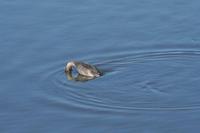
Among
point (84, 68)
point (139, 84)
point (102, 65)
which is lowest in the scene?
point (139, 84)

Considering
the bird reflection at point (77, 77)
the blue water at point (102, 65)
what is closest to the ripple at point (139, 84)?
the blue water at point (102, 65)

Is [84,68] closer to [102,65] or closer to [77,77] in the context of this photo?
[77,77]

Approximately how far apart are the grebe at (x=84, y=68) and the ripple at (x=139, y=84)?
138mm

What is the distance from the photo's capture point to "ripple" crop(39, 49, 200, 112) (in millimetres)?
14625

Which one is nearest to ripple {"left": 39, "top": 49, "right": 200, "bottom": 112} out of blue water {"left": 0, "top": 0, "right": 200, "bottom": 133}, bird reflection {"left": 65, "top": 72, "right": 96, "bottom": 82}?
blue water {"left": 0, "top": 0, "right": 200, "bottom": 133}

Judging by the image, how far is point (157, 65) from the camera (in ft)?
53.6

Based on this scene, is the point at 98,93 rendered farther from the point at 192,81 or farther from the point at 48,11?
the point at 48,11

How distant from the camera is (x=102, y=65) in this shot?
1656 centimetres

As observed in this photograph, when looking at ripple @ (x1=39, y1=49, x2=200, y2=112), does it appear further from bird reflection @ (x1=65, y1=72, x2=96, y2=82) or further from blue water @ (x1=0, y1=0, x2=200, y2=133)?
bird reflection @ (x1=65, y1=72, x2=96, y2=82)

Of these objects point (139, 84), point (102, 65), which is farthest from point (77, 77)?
point (139, 84)

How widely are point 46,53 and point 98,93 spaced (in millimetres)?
2543

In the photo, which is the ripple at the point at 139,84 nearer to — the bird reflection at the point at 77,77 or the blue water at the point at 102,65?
the blue water at the point at 102,65

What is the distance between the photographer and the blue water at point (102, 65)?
1412cm

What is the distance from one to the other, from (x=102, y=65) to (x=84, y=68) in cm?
69
